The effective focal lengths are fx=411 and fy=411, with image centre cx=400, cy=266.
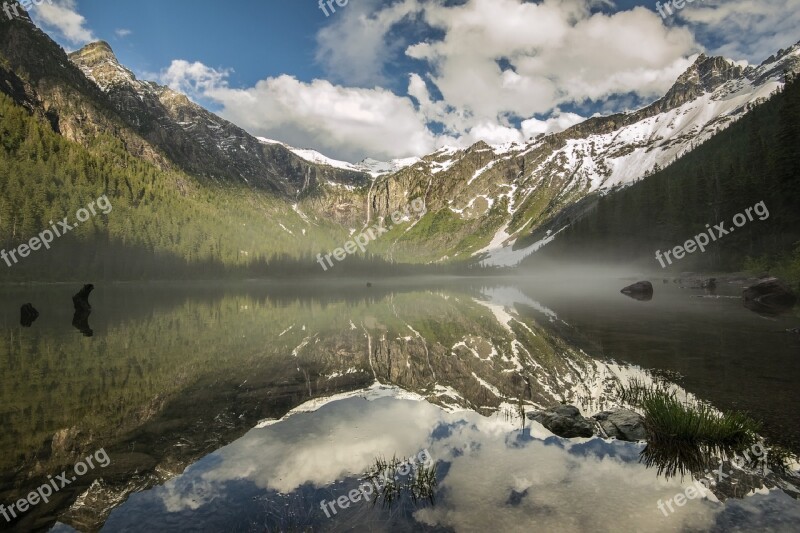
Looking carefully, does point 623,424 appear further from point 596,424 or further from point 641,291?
point 641,291

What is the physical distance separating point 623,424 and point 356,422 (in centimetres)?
852

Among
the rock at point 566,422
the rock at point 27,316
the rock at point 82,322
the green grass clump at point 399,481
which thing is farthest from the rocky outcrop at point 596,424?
the rock at point 27,316

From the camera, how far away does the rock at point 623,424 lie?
11.8 meters

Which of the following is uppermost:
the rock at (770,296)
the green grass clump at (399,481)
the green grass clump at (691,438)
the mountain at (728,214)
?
the mountain at (728,214)

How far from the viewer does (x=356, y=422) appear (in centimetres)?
1447

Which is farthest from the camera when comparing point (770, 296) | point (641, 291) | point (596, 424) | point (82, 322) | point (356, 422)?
point (641, 291)

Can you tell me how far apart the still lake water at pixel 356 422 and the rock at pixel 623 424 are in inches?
26.0

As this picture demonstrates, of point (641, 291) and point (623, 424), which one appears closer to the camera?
point (623, 424)

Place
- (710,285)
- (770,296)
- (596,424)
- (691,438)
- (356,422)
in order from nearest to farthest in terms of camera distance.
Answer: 1. (691,438)
2. (596,424)
3. (356,422)
4. (770,296)
5. (710,285)

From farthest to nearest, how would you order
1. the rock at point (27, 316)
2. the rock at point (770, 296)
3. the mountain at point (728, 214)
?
the mountain at point (728, 214) → the rock at point (770, 296) → the rock at point (27, 316)

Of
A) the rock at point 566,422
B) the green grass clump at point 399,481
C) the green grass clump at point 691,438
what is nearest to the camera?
the green grass clump at point 399,481

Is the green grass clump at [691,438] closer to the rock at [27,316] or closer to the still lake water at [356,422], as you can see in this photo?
the still lake water at [356,422]

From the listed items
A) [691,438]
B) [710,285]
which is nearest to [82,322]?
[691,438]

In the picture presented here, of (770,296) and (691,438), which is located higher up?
(770,296)
